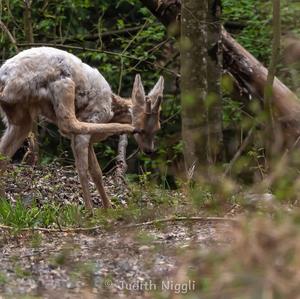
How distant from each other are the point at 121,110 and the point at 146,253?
400 centimetres

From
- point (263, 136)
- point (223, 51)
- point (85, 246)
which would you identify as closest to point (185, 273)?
point (85, 246)

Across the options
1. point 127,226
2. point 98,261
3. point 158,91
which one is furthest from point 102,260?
point 158,91

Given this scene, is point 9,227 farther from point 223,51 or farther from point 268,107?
point 223,51

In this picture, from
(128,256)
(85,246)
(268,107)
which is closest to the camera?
(128,256)

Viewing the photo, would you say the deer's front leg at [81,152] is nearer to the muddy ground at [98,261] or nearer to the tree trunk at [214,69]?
the tree trunk at [214,69]

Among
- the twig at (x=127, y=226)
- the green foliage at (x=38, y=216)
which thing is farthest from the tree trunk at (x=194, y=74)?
the twig at (x=127, y=226)

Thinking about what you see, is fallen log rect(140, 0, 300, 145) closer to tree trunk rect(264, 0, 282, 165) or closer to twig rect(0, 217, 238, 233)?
tree trunk rect(264, 0, 282, 165)

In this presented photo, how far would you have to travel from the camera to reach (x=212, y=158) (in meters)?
10.8

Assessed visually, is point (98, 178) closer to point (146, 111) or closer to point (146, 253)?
point (146, 111)

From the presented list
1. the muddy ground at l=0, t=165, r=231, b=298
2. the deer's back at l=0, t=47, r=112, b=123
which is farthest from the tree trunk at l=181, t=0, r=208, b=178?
the muddy ground at l=0, t=165, r=231, b=298

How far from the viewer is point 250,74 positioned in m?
12.0

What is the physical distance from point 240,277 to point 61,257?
1936mm

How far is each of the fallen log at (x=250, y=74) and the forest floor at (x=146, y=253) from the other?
7.02 feet

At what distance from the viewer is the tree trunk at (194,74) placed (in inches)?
409
